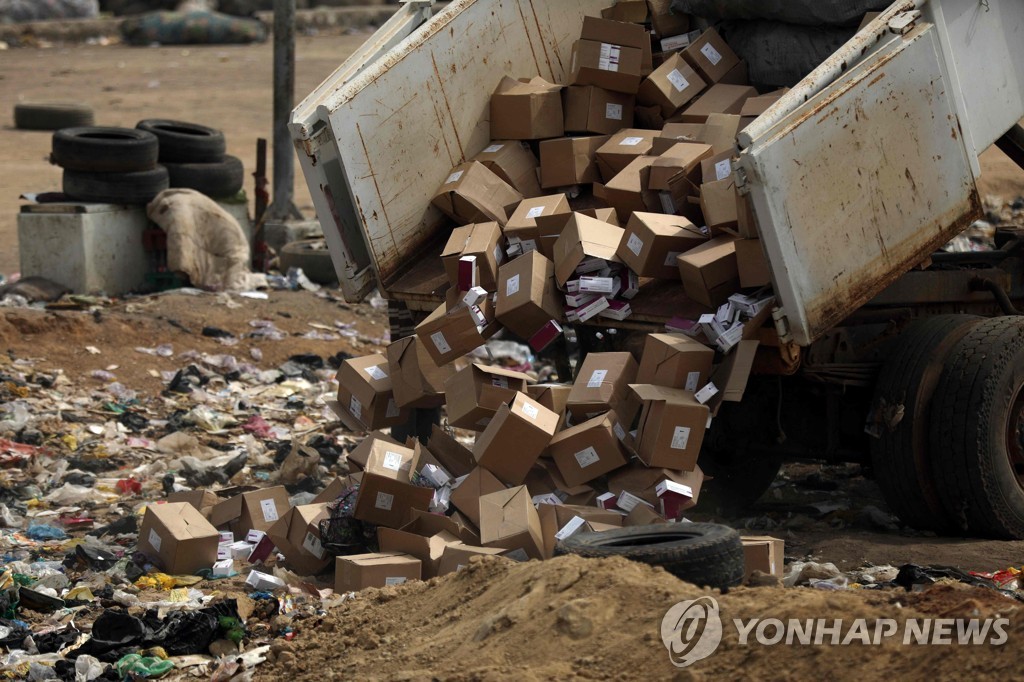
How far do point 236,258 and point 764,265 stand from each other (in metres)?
5.78

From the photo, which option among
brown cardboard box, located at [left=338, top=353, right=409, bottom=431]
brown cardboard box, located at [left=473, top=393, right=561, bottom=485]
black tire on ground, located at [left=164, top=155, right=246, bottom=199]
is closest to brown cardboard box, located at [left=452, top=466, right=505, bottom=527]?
brown cardboard box, located at [left=473, top=393, right=561, bottom=485]

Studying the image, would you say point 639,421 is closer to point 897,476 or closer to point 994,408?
point 897,476

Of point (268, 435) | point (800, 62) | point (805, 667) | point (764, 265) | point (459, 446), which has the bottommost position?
point (268, 435)

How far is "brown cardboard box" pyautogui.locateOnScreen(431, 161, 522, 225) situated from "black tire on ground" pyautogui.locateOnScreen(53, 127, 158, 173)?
423cm

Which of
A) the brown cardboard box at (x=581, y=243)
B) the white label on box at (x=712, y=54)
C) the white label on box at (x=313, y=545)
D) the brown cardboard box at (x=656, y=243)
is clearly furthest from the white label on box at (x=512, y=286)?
the white label on box at (x=712, y=54)

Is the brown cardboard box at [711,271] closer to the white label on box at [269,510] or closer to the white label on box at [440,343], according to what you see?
the white label on box at [440,343]

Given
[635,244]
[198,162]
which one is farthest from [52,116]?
→ [635,244]

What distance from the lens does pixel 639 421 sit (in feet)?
16.0

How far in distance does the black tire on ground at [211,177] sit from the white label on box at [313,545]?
5530mm

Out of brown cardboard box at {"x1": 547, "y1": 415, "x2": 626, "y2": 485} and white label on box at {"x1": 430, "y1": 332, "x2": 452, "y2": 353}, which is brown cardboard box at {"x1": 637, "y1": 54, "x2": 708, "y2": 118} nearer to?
white label on box at {"x1": 430, "y1": 332, "x2": 452, "y2": 353}

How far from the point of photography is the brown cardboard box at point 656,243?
201 inches

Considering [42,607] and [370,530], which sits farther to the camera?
[370,530]

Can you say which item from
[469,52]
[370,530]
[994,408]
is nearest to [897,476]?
[994,408]

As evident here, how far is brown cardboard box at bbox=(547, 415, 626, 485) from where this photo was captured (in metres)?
4.83
